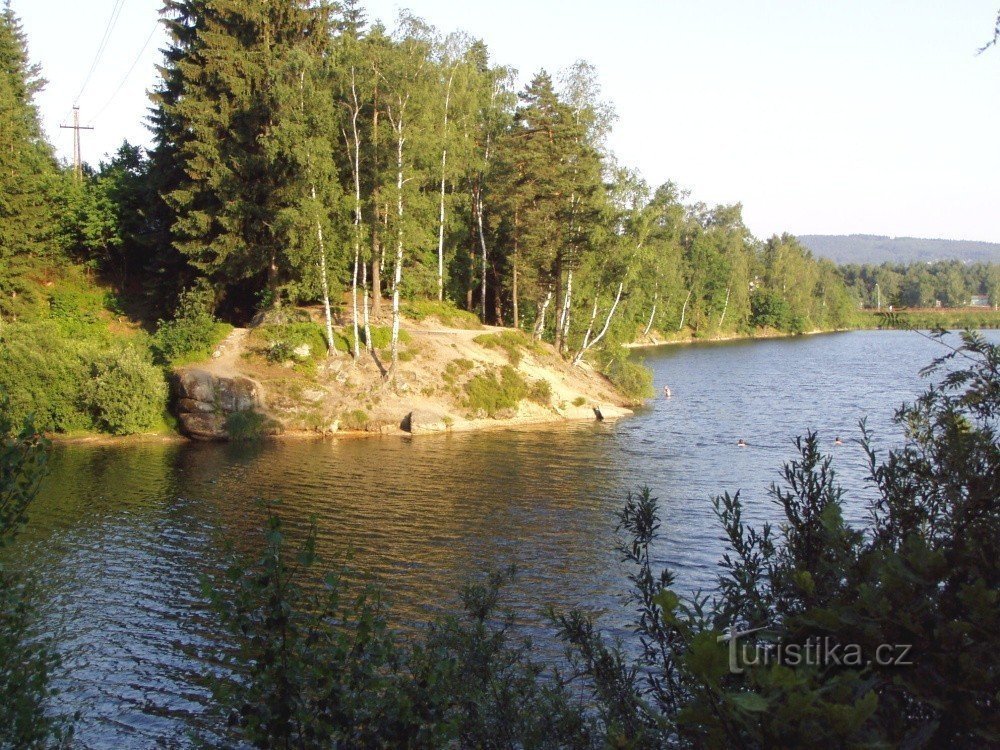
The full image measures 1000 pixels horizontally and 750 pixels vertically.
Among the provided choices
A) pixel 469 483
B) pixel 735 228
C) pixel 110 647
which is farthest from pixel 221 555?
pixel 735 228

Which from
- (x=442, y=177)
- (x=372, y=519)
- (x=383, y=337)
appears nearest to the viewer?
(x=372, y=519)

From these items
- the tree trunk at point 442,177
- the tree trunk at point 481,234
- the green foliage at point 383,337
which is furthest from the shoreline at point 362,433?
the tree trunk at point 481,234

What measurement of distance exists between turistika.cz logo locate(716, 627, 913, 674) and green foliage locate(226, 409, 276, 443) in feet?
107

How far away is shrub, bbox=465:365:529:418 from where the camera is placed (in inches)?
1539

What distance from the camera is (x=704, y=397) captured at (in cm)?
5056

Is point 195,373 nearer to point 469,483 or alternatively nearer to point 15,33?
point 469,483

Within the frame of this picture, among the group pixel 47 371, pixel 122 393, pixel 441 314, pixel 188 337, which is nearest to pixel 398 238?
pixel 441 314

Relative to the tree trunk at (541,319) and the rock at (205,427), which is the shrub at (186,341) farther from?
the tree trunk at (541,319)

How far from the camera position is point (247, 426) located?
34.8 m

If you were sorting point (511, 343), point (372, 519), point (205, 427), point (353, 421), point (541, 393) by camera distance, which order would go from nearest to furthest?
point (372, 519), point (205, 427), point (353, 421), point (541, 393), point (511, 343)

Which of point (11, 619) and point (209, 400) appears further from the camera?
point (209, 400)

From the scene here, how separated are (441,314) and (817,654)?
144 ft

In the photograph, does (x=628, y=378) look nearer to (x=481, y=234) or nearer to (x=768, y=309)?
(x=481, y=234)

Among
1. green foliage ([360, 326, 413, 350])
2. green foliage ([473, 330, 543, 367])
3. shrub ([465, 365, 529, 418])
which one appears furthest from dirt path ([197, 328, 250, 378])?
green foliage ([473, 330, 543, 367])
